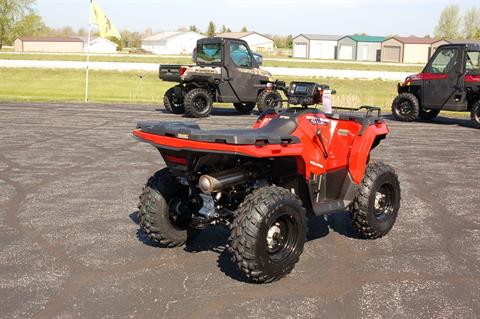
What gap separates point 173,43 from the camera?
12194 centimetres

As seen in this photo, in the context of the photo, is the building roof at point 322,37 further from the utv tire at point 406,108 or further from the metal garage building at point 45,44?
the utv tire at point 406,108

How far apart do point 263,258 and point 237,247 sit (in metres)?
0.24

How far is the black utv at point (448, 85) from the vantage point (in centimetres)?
1523

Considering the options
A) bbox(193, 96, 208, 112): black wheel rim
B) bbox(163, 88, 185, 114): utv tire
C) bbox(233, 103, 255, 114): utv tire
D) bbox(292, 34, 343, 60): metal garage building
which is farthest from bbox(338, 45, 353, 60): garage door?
bbox(193, 96, 208, 112): black wheel rim

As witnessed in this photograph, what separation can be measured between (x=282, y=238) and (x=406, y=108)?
42.4ft

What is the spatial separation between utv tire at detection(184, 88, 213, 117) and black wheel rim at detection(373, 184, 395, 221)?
35.5 feet

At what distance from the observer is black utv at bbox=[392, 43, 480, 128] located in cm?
1523

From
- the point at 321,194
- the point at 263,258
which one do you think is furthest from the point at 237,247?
the point at 321,194

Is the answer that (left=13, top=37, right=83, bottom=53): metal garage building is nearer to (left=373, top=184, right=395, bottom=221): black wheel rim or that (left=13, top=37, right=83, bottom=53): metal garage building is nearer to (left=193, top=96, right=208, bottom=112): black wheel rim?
(left=193, top=96, right=208, bottom=112): black wheel rim

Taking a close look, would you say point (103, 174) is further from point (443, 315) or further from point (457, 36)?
point (457, 36)

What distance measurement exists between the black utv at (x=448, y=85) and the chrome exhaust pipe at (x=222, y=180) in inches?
476

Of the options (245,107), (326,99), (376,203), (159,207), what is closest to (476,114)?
(245,107)

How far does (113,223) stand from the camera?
6238 mm

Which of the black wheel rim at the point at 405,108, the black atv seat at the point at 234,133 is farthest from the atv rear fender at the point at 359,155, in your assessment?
the black wheel rim at the point at 405,108
